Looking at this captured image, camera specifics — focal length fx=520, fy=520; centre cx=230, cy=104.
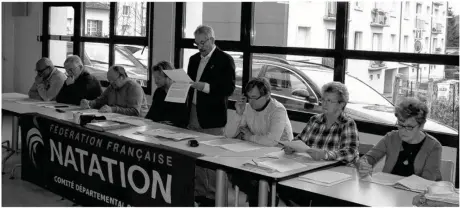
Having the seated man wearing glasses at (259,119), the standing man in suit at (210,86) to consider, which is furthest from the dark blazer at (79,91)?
the seated man wearing glasses at (259,119)

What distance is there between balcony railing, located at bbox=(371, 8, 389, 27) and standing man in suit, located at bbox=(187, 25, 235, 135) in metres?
1.24

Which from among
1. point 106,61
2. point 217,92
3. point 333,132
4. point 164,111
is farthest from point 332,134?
point 106,61

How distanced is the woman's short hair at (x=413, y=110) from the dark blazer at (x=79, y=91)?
3.39m

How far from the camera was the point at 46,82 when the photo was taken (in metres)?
5.55

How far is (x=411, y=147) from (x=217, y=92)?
62.4 inches

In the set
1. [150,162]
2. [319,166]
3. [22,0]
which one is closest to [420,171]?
[319,166]

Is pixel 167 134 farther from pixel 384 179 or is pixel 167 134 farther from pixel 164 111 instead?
pixel 384 179

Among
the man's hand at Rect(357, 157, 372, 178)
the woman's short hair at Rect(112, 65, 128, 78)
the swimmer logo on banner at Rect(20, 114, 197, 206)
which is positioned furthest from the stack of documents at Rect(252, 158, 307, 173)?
the woman's short hair at Rect(112, 65, 128, 78)

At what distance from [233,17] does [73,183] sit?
2.48 m

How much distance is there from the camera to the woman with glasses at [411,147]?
2.77m

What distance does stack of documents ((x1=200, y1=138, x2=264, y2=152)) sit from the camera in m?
3.22

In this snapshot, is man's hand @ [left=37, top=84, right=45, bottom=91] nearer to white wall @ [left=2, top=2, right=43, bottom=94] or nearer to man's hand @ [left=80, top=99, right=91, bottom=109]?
man's hand @ [left=80, top=99, right=91, bottom=109]

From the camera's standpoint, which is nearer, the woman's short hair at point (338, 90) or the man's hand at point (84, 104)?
the woman's short hair at point (338, 90)

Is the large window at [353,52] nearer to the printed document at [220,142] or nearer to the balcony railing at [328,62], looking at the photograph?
the balcony railing at [328,62]
